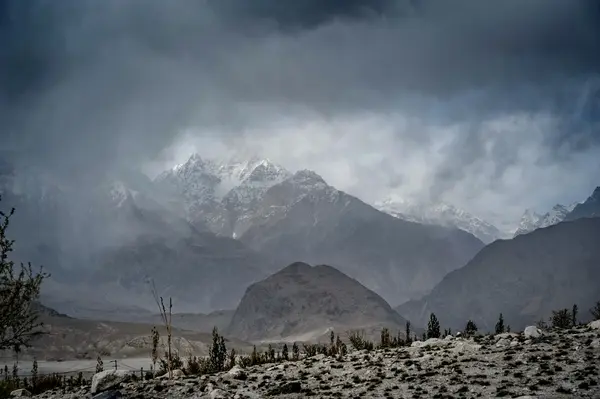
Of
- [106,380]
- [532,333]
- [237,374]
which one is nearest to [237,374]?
[237,374]

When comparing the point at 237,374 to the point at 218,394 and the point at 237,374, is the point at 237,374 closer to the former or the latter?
the point at 237,374

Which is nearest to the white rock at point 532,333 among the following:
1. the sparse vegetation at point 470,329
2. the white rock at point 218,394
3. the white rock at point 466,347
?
the white rock at point 466,347

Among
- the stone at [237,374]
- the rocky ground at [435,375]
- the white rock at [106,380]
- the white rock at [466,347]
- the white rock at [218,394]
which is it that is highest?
the white rock at [466,347]

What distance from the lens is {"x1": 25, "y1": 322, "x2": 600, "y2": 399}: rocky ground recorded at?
29553mm

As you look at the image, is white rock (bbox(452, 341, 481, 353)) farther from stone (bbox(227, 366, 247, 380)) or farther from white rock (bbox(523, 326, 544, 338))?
stone (bbox(227, 366, 247, 380))

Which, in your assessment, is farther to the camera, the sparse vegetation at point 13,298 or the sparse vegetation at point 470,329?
the sparse vegetation at point 470,329

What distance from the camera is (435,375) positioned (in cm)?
3425

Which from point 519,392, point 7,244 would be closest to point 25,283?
point 7,244

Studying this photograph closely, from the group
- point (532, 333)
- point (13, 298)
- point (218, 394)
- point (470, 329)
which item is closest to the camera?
point (13, 298)

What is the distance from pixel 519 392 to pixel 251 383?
18.4 metres

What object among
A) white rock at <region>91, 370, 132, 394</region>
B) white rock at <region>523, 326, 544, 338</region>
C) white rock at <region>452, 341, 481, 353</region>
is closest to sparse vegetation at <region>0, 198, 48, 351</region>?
white rock at <region>91, 370, 132, 394</region>

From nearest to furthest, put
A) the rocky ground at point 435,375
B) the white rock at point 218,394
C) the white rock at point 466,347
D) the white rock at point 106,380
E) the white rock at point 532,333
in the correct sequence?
the rocky ground at point 435,375
the white rock at point 218,394
the white rock at point 466,347
the white rock at point 106,380
the white rock at point 532,333

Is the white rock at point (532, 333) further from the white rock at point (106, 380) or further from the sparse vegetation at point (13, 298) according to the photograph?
the sparse vegetation at point (13, 298)

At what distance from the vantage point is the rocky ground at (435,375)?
97.0ft
